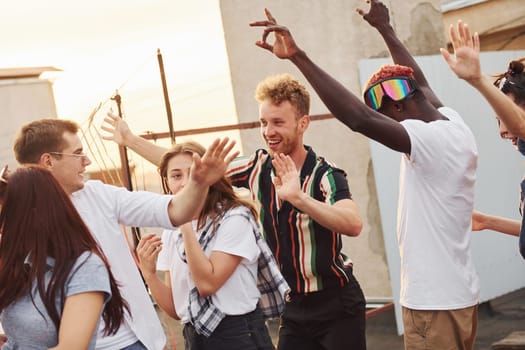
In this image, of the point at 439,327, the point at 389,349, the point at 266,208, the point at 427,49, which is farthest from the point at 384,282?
the point at 439,327

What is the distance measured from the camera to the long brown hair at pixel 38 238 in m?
2.21

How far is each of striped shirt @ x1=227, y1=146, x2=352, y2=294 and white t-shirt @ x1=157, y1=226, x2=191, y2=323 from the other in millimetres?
501

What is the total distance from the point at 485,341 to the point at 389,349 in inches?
29.2

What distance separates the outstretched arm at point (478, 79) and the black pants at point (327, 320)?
3.47 ft

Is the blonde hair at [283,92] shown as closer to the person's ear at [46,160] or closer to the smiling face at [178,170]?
the smiling face at [178,170]

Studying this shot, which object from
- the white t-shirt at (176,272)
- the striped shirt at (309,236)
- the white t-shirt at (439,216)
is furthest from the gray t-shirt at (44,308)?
the striped shirt at (309,236)

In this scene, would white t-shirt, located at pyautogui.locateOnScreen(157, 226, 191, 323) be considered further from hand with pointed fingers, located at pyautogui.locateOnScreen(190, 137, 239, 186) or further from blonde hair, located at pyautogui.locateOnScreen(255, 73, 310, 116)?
blonde hair, located at pyautogui.locateOnScreen(255, 73, 310, 116)

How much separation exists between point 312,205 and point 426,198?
46 cm

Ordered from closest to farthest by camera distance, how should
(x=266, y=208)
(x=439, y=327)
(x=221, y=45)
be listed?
(x=439, y=327) < (x=266, y=208) < (x=221, y=45)

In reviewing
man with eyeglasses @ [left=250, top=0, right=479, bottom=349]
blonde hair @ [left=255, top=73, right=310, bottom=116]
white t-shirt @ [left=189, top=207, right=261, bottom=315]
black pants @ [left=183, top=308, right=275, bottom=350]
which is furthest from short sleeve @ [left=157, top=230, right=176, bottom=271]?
man with eyeglasses @ [left=250, top=0, right=479, bottom=349]

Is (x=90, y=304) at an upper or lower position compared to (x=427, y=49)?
lower

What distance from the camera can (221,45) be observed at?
6555 millimetres

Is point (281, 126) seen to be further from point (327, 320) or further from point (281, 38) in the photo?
point (327, 320)

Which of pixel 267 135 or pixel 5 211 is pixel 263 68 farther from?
pixel 5 211
